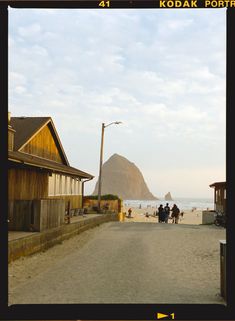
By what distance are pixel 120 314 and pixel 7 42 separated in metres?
3.80

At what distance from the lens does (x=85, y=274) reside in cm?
1014

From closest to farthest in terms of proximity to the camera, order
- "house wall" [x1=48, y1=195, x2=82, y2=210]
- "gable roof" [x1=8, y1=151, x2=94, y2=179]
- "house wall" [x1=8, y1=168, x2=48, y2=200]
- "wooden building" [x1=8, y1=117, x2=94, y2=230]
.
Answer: "gable roof" [x1=8, y1=151, x2=94, y2=179]
"wooden building" [x1=8, y1=117, x2=94, y2=230]
"house wall" [x1=8, y1=168, x2=48, y2=200]
"house wall" [x1=48, y1=195, x2=82, y2=210]

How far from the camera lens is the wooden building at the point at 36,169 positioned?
17453mm

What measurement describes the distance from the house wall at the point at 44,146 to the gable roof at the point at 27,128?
313 mm

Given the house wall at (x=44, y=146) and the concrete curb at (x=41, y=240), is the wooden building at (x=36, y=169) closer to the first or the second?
the house wall at (x=44, y=146)

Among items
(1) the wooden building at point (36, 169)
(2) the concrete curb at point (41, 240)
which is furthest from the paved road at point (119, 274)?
(1) the wooden building at point (36, 169)

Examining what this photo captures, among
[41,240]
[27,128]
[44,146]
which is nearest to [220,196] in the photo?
[44,146]

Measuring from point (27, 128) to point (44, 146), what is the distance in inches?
77.4

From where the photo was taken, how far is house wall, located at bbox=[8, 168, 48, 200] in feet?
61.9

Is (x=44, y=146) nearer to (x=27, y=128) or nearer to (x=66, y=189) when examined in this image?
(x=27, y=128)

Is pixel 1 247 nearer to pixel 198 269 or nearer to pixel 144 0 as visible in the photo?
pixel 144 0

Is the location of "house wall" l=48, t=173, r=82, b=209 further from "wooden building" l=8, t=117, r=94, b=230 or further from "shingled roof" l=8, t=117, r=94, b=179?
"shingled roof" l=8, t=117, r=94, b=179

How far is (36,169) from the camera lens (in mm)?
21531

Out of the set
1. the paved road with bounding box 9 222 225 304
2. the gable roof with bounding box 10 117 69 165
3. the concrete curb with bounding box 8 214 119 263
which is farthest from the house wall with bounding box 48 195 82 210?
the paved road with bounding box 9 222 225 304
